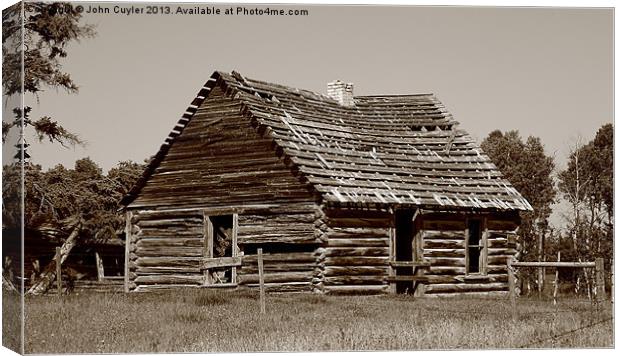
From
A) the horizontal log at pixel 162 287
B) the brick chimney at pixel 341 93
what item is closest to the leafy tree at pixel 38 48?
the horizontal log at pixel 162 287

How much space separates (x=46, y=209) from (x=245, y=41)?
203 inches

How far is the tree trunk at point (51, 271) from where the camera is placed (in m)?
21.3

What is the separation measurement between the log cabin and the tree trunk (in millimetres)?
1635

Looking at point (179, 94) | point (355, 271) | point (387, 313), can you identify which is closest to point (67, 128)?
point (179, 94)

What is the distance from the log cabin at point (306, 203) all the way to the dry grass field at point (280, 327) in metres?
3.12

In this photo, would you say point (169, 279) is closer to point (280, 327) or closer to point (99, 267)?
point (280, 327)

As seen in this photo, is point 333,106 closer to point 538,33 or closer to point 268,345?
point 538,33

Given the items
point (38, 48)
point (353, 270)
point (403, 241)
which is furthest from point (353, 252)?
point (38, 48)

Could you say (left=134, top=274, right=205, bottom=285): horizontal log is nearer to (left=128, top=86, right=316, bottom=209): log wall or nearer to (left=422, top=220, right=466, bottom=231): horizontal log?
(left=128, top=86, right=316, bottom=209): log wall

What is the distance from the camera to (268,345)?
18156 mm

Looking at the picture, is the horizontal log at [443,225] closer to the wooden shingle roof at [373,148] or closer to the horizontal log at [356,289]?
the wooden shingle roof at [373,148]

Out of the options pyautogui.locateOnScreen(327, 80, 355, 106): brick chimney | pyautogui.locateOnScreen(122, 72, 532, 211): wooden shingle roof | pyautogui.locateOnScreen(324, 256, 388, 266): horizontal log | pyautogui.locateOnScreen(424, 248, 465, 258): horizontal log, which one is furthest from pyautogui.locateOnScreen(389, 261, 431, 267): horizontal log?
pyautogui.locateOnScreen(327, 80, 355, 106): brick chimney

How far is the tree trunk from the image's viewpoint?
21278 millimetres

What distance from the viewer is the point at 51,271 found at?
80.4 ft
